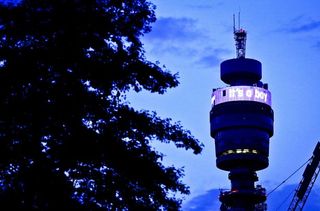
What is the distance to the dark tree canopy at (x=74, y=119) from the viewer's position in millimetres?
18266

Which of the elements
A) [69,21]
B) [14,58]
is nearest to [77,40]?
[69,21]

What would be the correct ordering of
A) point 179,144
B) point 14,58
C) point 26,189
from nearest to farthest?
point 26,189
point 14,58
point 179,144

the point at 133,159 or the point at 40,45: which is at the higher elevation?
the point at 40,45

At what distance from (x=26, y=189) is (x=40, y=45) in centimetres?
488

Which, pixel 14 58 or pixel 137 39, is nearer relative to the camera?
pixel 14 58

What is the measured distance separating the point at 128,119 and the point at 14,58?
428 cm

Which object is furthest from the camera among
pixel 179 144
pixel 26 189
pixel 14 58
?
pixel 179 144

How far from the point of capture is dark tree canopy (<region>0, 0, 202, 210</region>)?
59.9 ft

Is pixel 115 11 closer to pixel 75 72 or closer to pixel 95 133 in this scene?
pixel 75 72

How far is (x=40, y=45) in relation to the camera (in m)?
19.8

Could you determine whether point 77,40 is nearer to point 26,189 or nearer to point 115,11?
point 115,11

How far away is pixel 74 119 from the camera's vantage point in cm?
1914

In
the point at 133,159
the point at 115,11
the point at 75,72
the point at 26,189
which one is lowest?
the point at 26,189

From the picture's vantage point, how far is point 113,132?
19.8m
